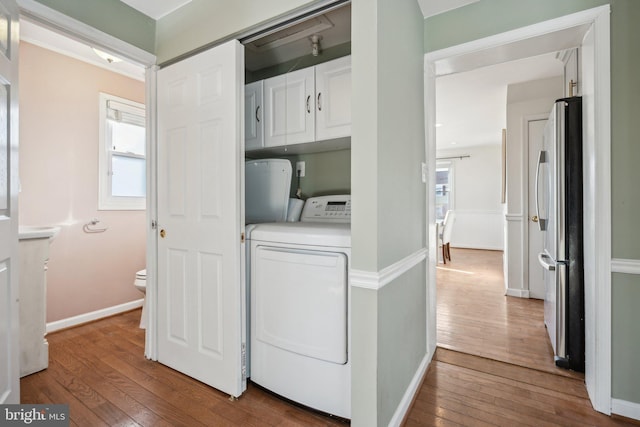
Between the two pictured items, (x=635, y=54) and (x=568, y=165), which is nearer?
(x=635, y=54)

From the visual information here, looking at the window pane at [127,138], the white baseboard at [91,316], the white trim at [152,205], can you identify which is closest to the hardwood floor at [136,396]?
the white trim at [152,205]

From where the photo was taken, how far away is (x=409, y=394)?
169 cm

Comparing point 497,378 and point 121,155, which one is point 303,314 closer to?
point 497,378

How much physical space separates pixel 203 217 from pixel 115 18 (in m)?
1.41

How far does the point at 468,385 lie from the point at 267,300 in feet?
4.47

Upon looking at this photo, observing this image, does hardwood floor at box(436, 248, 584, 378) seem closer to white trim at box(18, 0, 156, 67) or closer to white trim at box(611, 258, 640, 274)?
white trim at box(611, 258, 640, 274)

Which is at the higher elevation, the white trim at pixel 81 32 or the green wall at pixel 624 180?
the white trim at pixel 81 32

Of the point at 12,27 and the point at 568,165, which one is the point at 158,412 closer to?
the point at 12,27

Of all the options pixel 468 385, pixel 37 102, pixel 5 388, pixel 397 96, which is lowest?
pixel 468 385

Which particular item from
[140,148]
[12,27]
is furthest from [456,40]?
[140,148]

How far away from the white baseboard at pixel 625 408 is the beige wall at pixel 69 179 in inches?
153

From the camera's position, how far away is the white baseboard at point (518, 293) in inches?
143

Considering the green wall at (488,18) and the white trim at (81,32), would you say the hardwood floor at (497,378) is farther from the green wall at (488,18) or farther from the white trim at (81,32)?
the white trim at (81,32)

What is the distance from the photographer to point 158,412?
1631mm
